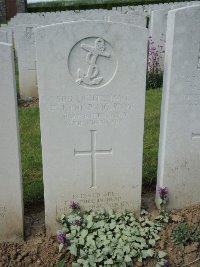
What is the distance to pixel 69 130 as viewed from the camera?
3.20 m

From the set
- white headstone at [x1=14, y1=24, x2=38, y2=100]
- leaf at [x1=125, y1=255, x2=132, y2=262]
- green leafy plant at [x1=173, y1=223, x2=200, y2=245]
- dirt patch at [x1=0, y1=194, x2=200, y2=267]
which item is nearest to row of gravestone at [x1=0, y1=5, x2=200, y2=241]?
dirt patch at [x1=0, y1=194, x2=200, y2=267]

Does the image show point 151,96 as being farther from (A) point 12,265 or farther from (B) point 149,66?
(A) point 12,265

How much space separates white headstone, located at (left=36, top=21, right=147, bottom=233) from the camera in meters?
2.96

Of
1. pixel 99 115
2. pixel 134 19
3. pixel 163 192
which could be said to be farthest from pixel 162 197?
pixel 134 19

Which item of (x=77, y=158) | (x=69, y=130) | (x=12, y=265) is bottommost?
(x=12, y=265)

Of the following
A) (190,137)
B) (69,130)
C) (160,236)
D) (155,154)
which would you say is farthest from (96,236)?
(155,154)

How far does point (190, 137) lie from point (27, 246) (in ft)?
5.77

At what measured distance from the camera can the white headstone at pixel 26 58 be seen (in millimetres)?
7359

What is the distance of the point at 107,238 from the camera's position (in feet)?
10.4

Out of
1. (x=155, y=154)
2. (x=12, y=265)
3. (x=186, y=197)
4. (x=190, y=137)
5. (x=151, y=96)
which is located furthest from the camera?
(x=151, y=96)

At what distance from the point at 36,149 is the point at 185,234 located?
2.54 m

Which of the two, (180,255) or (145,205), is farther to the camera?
(145,205)

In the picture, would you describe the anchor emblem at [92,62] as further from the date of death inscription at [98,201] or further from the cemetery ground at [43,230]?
the cemetery ground at [43,230]

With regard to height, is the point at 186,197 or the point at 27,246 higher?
the point at 186,197
